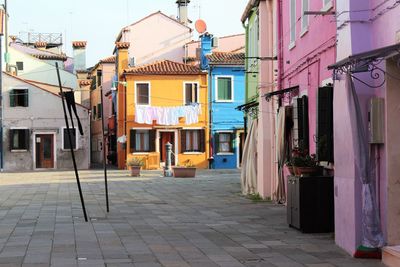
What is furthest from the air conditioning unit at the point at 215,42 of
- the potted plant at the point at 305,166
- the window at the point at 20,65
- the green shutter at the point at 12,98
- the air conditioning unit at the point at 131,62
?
the potted plant at the point at 305,166

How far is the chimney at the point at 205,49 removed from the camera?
128 ft

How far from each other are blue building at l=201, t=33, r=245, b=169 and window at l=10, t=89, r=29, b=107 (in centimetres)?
1151

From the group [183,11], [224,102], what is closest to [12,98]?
[224,102]

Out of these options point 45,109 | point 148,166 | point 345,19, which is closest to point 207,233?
point 345,19

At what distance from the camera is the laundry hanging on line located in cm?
3853

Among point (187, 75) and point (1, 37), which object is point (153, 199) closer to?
point (187, 75)

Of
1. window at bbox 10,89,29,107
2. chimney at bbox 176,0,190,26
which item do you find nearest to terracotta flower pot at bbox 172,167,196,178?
window at bbox 10,89,29,107

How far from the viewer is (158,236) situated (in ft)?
32.7

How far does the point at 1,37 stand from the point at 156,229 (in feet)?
111

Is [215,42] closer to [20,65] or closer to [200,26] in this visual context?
[200,26]

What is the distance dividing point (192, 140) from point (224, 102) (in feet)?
10.4

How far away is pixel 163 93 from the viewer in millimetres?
39219

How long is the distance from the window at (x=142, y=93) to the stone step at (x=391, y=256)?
32.4 m

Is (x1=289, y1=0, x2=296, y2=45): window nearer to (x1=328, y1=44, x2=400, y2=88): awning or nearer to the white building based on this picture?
(x1=328, y1=44, x2=400, y2=88): awning
